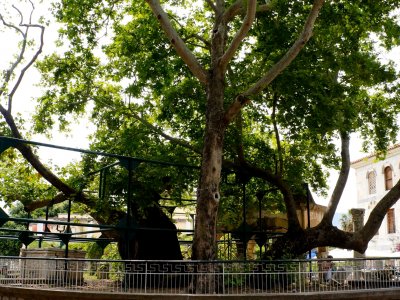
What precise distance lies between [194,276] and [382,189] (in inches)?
1160

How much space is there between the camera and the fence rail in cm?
1108

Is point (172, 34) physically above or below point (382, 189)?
above

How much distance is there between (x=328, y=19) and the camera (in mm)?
15516

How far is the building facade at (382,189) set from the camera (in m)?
35.4

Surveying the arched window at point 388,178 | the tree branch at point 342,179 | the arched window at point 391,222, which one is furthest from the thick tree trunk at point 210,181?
the arched window at point 388,178

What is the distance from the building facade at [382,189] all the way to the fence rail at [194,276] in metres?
22.8

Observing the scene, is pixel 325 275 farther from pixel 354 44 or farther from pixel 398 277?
pixel 354 44

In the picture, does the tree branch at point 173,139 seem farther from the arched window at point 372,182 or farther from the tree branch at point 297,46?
the arched window at point 372,182

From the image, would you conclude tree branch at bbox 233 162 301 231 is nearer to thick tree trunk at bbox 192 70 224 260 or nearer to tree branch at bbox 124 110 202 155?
tree branch at bbox 124 110 202 155

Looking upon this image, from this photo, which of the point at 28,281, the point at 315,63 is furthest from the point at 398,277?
the point at 28,281

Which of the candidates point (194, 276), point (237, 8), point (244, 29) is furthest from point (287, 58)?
point (194, 276)

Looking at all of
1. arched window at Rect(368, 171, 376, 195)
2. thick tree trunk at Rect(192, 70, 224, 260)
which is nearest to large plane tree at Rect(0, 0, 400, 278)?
thick tree trunk at Rect(192, 70, 224, 260)

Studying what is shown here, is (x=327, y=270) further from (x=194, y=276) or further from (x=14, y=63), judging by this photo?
(x=14, y=63)

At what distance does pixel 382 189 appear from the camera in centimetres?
3756
